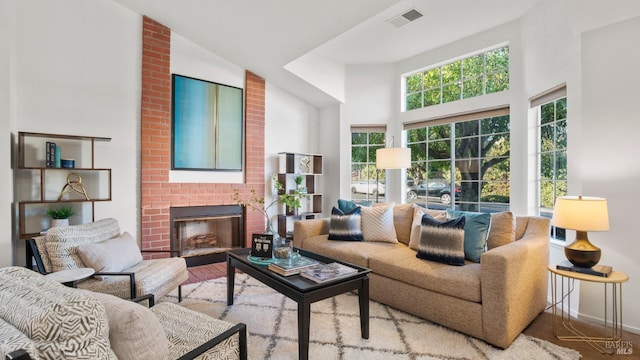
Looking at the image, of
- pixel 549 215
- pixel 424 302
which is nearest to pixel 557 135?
pixel 549 215

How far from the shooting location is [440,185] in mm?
4543

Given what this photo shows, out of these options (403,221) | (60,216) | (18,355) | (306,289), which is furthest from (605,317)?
(60,216)

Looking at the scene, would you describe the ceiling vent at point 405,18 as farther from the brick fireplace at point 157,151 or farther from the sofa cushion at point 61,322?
the sofa cushion at point 61,322

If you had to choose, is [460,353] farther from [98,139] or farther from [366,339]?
[98,139]

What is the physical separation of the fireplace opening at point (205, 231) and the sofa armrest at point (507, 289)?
335 cm

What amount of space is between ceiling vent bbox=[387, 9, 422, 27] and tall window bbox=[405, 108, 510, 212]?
1.46 metres

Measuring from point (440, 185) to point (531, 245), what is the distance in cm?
218

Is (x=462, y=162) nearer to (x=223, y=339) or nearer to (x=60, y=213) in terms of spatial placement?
(x=223, y=339)

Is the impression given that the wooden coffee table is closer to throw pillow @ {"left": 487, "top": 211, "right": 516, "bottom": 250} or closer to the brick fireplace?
throw pillow @ {"left": 487, "top": 211, "right": 516, "bottom": 250}

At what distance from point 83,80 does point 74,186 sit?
3.83 ft

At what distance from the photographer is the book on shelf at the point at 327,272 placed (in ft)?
7.01

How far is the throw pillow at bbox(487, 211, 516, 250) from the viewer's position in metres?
2.72

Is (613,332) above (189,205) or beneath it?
beneath

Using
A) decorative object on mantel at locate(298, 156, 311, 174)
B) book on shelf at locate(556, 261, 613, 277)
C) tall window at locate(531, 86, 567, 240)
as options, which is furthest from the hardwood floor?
decorative object on mantel at locate(298, 156, 311, 174)
